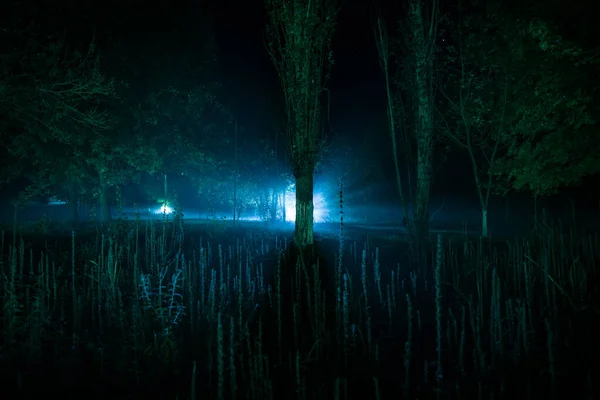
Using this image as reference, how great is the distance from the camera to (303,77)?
8117 mm

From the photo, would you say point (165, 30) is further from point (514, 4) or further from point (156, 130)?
point (514, 4)

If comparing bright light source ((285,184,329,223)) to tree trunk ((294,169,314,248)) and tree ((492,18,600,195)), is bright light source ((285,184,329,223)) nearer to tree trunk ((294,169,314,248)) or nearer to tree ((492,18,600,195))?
tree ((492,18,600,195))

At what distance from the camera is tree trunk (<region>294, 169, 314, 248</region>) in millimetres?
8125

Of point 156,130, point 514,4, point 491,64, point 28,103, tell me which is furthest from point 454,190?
point 28,103

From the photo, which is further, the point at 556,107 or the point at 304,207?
the point at 556,107

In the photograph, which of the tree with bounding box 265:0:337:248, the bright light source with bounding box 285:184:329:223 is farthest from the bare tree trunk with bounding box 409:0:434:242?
the bright light source with bounding box 285:184:329:223

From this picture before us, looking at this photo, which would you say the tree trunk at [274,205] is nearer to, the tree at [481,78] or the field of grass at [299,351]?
the tree at [481,78]

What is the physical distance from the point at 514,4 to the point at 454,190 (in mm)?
22402

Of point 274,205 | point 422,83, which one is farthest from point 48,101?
point 274,205

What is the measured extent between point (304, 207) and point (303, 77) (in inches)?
103

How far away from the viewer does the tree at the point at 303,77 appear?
8102 mm

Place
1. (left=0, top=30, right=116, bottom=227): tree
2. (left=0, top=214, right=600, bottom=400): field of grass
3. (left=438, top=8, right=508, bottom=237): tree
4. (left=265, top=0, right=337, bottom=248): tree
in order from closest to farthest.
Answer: (left=0, top=214, right=600, bottom=400): field of grass, (left=265, top=0, right=337, bottom=248): tree, (left=0, top=30, right=116, bottom=227): tree, (left=438, top=8, right=508, bottom=237): tree

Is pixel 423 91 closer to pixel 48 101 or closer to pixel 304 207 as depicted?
pixel 304 207

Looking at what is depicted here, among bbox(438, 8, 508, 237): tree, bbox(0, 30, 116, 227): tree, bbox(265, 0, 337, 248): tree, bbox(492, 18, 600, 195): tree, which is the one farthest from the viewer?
bbox(438, 8, 508, 237): tree
